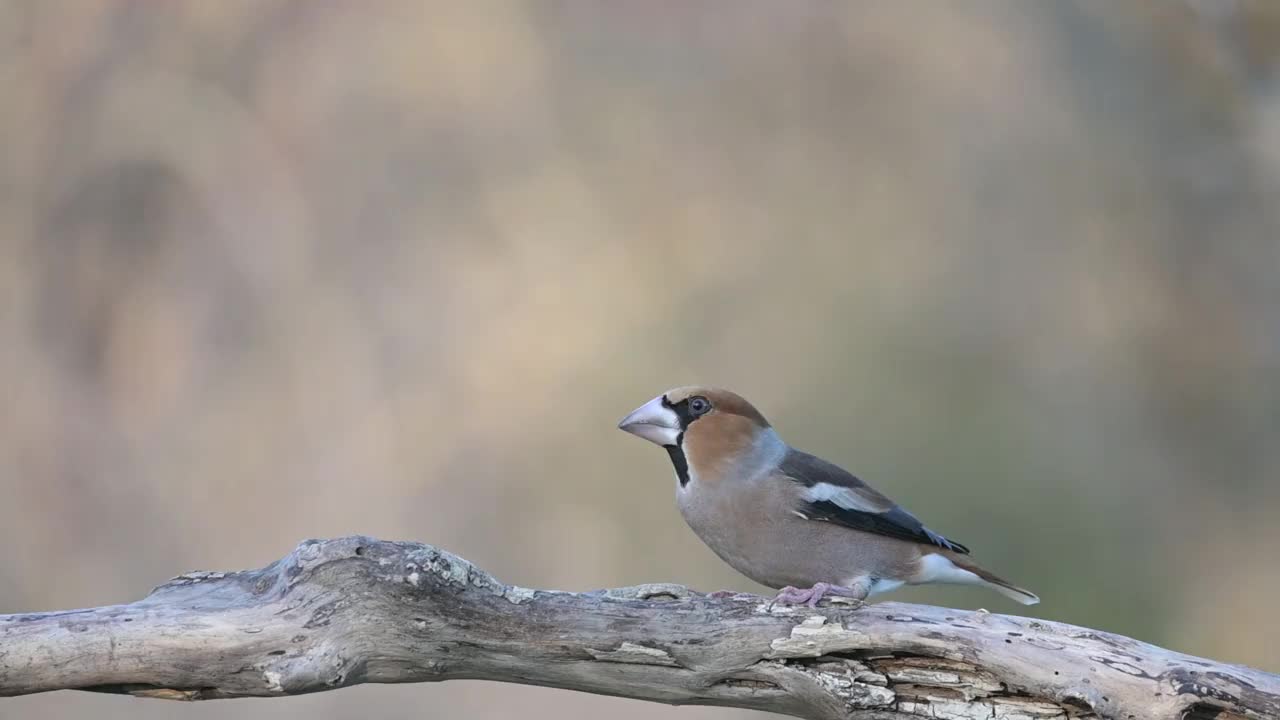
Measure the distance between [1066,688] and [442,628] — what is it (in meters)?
1.12

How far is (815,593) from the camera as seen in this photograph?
2463 millimetres

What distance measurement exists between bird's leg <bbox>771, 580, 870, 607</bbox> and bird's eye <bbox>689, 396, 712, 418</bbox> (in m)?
0.43

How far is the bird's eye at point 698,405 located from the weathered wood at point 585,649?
0.50 m

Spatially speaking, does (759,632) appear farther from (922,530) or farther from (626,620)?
(922,530)

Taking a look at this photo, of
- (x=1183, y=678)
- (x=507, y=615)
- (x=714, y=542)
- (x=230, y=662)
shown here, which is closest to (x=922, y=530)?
(x=714, y=542)

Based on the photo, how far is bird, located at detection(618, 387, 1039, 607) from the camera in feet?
8.59

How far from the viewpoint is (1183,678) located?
83.8 inches

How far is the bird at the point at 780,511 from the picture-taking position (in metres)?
2.62

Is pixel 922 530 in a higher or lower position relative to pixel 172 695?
higher

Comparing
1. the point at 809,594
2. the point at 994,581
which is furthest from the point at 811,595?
the point at 994,581

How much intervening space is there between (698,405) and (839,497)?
369mm

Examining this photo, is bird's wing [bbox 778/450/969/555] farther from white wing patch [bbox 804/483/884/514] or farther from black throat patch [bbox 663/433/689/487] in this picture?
black throat patch [bbox 663/433/689/487]

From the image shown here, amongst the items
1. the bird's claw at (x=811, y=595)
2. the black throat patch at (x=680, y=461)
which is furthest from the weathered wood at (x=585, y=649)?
the black throat patch at (x=680, y=461)

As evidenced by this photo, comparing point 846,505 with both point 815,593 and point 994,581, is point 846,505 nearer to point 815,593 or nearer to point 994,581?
point 815,593
